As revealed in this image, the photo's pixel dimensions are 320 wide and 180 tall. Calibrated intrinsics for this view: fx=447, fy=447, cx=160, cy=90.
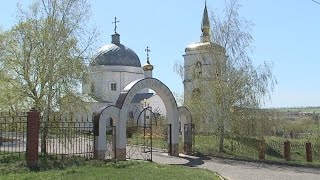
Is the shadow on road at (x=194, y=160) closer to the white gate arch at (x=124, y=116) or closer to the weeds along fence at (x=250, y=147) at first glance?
the white gate arch at (x=124, y=116)

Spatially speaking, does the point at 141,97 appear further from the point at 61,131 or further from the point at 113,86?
the point at 61,131

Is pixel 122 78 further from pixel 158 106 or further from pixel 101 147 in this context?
pixel 101 147

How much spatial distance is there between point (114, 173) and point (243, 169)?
20.0 ft

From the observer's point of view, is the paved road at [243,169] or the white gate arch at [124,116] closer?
the paved road at [243,169]

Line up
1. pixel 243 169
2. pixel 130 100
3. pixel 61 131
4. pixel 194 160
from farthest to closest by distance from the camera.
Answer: pixel 194 160 → pixel 130 100 → pixel 61 131 → pixel 243 169

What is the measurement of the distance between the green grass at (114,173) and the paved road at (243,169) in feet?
5.77

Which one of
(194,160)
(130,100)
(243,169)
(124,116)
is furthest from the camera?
(194,160)

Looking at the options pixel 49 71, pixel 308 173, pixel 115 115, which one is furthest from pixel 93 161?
pixel 308 173

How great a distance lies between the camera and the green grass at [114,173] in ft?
42.0

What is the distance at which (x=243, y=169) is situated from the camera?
1750 centimetres

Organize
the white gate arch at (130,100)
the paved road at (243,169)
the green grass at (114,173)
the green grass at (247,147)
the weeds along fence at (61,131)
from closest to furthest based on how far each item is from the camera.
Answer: the green grass at (114,173)
the paved road at (243,169)
the weeds along fence at (61,131)
the white gate arch at (130,100)
the green grass at (247,147)

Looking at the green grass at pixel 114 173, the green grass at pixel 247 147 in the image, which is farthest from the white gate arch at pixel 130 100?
the green grass at pixel 247 147

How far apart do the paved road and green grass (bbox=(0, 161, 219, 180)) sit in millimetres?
1758

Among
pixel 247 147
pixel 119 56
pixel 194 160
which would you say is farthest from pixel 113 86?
pixel 194 160
